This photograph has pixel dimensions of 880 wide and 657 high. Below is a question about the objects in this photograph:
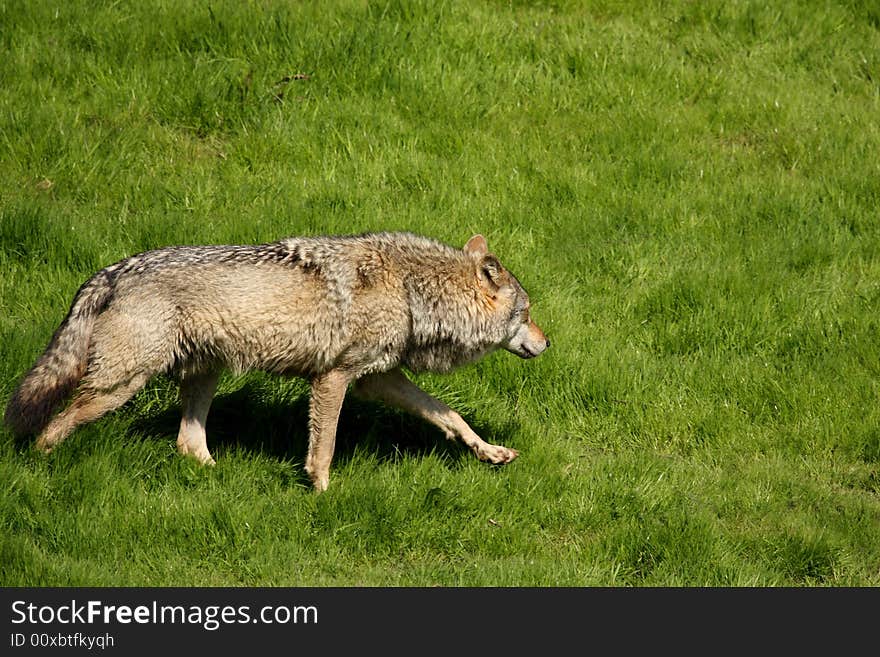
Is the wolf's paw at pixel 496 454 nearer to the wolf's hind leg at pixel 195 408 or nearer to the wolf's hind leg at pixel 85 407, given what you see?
the wolf's hind leg at pixel 195 408

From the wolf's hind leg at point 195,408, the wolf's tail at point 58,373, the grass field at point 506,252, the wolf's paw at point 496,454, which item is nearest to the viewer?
the wolf's tail at point 58,373

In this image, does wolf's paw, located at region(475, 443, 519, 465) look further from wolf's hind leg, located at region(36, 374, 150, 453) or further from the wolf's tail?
the wolf's tail

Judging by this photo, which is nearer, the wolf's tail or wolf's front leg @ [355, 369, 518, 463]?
the wolf's tail

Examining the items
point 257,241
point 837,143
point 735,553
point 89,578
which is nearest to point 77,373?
point 89,578

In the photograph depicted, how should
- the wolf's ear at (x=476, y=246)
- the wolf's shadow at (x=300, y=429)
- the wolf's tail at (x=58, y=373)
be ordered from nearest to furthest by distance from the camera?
the wolf's tail at (x=58, y=373) → the wolf's shadow at (x=300, y=429) → the wolf's ear at (x=476, y=246)

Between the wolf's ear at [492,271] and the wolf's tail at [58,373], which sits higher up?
the wolf's ear at [492,271]

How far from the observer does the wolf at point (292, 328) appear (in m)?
6.35

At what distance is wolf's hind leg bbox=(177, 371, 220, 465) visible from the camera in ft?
23.2

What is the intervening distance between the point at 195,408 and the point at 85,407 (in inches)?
36.0

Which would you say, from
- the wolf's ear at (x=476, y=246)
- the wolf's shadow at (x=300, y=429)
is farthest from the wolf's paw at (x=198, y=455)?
the wolf's ear at (x=476, y=246)

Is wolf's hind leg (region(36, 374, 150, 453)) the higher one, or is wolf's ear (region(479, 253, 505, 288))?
wolf's ear (region(479, 253, 505, 288))

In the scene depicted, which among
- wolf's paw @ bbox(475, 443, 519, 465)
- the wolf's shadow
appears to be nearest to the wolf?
wolf's paw @ bbox(475, 443, 519, 465)

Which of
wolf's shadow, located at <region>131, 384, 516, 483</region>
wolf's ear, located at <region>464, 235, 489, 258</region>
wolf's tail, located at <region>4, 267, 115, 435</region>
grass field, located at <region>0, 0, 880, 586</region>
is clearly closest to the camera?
wolf's tail, located at <region>4, 267, 115, 435</region>

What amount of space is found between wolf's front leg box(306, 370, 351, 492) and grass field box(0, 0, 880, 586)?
0.42ft
